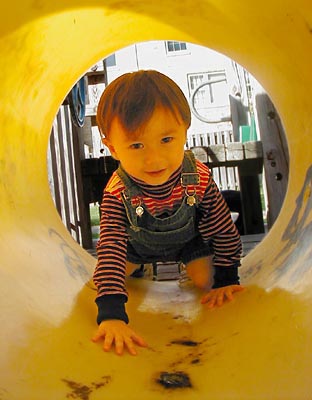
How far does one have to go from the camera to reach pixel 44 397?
0.81m

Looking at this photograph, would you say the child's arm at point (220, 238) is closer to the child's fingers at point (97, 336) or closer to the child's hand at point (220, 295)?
the child's hand at point (220, 295)

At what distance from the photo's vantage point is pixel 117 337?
3.79 ft

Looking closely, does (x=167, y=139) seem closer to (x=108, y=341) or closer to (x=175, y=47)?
(x=108, y=341)

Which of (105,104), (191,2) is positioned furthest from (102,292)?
(191,2)

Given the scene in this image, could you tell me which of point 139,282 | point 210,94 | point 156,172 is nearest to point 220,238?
point 156,172

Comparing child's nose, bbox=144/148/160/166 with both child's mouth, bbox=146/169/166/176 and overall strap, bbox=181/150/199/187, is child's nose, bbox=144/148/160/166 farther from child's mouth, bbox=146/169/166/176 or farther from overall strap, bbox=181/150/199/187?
overall strap, bbox=181/150/199/187

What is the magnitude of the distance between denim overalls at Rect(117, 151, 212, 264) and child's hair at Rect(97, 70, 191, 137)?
0.62 feet

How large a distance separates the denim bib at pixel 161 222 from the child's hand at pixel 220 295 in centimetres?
21

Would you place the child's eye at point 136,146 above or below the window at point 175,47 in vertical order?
below

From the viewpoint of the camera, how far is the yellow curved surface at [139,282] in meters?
0.91

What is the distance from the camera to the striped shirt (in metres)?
1.44

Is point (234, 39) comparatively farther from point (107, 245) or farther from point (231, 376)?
point (231, 376)

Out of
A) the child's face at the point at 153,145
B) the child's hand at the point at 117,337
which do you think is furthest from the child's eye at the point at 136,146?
the child's hand at the point at 117,337

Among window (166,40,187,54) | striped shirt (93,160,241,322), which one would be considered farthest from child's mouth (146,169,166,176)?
window (166,40,187,54)
